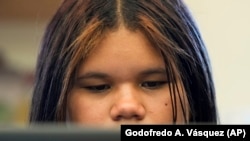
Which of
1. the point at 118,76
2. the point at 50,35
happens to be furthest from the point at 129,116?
the point at 50,35

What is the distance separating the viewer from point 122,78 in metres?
0.63

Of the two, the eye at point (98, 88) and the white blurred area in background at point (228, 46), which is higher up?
the white blurred area in background at point (228, 46)

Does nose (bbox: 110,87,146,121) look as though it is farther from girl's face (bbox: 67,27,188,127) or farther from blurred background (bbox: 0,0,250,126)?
blurred background (bbox: 0,0,250,126)

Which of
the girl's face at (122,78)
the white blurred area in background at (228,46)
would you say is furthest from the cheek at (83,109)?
the white blurred area in background at (228,46)

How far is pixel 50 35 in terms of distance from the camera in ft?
2.17

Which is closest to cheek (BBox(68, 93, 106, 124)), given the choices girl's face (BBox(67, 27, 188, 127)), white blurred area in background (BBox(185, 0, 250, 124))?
girl's face (BBox(67, 27, 188, 127))

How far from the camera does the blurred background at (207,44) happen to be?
2.17 feet

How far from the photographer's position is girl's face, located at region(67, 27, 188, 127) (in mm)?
626

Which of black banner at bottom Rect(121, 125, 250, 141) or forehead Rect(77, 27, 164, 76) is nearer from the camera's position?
black banner at bottom Rect(121, 125, 250, 141)

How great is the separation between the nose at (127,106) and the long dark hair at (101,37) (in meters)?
0.05

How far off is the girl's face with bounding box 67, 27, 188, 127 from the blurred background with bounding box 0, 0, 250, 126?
0.27 feet

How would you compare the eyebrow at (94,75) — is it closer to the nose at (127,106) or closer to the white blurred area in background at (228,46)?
the nose at (127,106)

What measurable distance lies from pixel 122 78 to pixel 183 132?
204 mm

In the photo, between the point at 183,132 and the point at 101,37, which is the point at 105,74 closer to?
the point at 101,37
